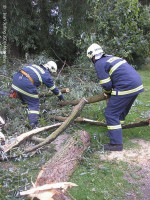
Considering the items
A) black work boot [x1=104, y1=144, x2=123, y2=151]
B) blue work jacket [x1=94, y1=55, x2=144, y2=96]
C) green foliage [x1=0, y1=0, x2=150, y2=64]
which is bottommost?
black work boot [x1=104, y1=144, x2=123, y2=151]

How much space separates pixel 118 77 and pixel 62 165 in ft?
5.26

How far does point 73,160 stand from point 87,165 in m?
0.24

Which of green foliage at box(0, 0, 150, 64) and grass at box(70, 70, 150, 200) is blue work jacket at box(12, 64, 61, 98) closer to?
grass at box(70, 70, 150, 200)

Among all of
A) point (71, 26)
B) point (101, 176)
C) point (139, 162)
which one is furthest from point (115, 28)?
point (101, 176)

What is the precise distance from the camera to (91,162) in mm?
3066

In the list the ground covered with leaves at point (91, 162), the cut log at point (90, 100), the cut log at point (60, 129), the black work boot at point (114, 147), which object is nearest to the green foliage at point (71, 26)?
the ground covered with leaves at point (91, 162)

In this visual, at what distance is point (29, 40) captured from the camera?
23.8ft

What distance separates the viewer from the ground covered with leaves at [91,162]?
242 centimetres

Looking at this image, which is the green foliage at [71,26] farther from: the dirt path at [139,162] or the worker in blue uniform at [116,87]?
the dirt path at [139,162]

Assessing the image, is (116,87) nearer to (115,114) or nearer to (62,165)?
(115,114)

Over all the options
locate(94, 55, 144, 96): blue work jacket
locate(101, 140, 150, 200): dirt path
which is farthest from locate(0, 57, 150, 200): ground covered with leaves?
locate(94, 55, 144, 96): blue work jacket

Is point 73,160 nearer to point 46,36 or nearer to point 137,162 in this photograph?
point 137,162

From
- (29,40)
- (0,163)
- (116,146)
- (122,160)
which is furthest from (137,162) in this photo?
(29,40)

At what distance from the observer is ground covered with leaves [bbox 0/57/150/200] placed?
2.42 meters
